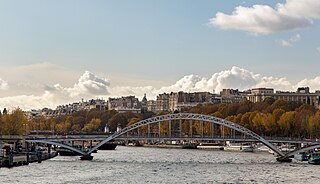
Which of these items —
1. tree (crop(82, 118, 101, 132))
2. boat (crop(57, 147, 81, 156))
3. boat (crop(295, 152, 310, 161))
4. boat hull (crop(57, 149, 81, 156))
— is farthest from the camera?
tree (crop(82, 118, 101, 132))


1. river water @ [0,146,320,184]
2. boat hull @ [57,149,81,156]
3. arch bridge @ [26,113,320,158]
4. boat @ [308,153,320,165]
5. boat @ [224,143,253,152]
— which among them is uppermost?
arch bridge @ [26,113,320,158]

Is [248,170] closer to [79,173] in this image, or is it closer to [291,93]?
[79,173]

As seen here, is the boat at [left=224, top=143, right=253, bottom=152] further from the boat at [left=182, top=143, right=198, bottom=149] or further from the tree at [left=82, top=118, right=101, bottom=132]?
the tree at [left=82, top=118, right=101, bottom=132]

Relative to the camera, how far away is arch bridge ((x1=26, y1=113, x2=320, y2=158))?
7794 cm

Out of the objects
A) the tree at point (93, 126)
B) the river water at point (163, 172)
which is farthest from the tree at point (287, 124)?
the tree at point (93, 126)

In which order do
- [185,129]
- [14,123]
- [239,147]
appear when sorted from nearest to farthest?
[14,123], [239,147], [185,129]

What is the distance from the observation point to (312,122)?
103m

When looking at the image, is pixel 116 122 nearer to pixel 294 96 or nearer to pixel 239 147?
pixel 294 96

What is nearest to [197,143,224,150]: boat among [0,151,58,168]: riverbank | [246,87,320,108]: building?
[0,151,58,168]: riverbank

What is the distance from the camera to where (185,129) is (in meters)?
133

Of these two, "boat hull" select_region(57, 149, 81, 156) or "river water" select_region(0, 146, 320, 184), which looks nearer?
"river water" select_region(0, 146, 320, 184)

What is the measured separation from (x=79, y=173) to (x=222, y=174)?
11.0 meters

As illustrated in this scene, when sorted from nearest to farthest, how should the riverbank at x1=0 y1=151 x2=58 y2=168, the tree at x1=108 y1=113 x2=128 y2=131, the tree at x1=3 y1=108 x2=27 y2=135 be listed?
the riverbank at x1=0 y1=151 x2=58 y2=168, the tree at x1=3 y1=108 x2=27 y2=135, the tree at x1=108 y1=113 x2=128 y2=131

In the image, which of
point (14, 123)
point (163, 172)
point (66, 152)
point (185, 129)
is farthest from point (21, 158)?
point (185, 129)
